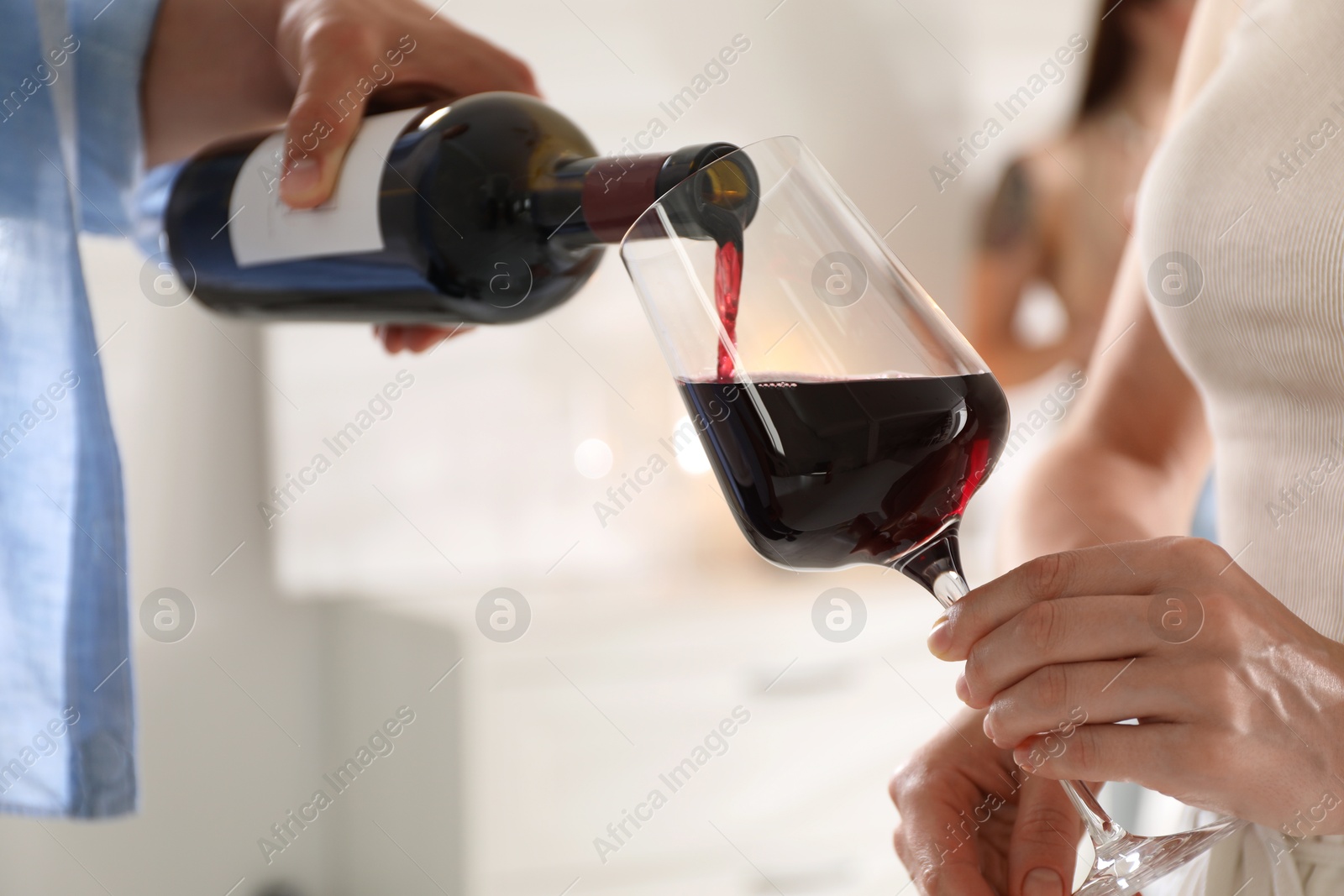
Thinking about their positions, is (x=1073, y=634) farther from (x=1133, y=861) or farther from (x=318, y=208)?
(x=318, y=208)

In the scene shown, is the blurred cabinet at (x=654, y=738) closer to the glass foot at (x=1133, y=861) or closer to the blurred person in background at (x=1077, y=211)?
the blurred person in background at (x=1077, y=211)

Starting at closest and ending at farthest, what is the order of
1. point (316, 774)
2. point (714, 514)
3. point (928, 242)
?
point (316, 774)
point (714, 514)
point (928, 242)

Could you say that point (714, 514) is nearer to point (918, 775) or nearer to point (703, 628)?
point (703, 628)

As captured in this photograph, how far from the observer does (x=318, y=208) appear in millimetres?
600

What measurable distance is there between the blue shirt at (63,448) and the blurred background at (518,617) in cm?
99

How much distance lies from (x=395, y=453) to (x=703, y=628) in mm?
699

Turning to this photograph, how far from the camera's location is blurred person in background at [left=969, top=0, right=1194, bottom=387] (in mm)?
1929

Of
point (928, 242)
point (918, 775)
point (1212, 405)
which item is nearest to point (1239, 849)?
point (918, 775)

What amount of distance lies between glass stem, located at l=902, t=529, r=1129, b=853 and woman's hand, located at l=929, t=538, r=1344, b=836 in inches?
1.2

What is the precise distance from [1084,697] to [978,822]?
0.59ft

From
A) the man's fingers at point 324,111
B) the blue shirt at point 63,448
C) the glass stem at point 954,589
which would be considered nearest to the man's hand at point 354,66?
the man's fingers at point 324,111

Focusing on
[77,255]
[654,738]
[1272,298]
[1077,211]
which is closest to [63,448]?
[77,255]

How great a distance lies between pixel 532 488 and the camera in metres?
2.13

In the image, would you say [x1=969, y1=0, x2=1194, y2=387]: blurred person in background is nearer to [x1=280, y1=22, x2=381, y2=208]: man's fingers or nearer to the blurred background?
the blurred background
